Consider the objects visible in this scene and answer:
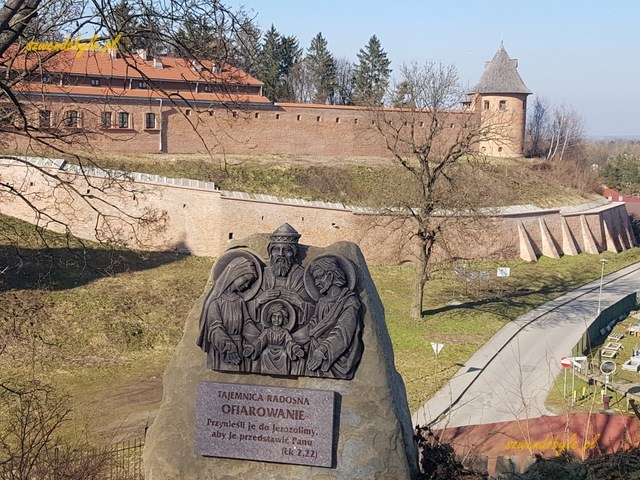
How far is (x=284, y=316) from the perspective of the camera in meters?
6.25

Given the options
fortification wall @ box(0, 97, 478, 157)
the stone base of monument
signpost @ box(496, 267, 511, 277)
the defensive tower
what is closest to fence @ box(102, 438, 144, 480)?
the stone base of monument

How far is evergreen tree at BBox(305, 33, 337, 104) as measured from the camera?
57.8 metres

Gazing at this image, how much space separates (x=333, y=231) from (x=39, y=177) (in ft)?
35.2

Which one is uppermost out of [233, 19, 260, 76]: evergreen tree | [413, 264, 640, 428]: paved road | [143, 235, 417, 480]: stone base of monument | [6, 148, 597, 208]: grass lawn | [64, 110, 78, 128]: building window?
[233, 19, 260, 76]: evergreen tree

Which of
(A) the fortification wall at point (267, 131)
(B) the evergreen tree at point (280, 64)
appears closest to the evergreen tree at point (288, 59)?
(B) the evergreen tree at point (280, 64)

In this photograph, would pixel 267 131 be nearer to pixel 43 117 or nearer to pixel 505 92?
pixel 505 92

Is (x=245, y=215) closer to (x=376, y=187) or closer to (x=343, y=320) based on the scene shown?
(x=376, y=187)

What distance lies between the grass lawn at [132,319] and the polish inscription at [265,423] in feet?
20.5

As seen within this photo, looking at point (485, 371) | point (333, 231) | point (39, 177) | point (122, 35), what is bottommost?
point (485, 371)

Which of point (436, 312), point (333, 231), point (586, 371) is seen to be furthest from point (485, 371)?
point (333, 231)

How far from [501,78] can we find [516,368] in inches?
1229

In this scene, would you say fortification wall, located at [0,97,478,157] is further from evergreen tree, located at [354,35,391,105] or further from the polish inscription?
the polish inscription

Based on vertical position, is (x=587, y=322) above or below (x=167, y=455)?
below

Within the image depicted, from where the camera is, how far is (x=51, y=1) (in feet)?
21.3
